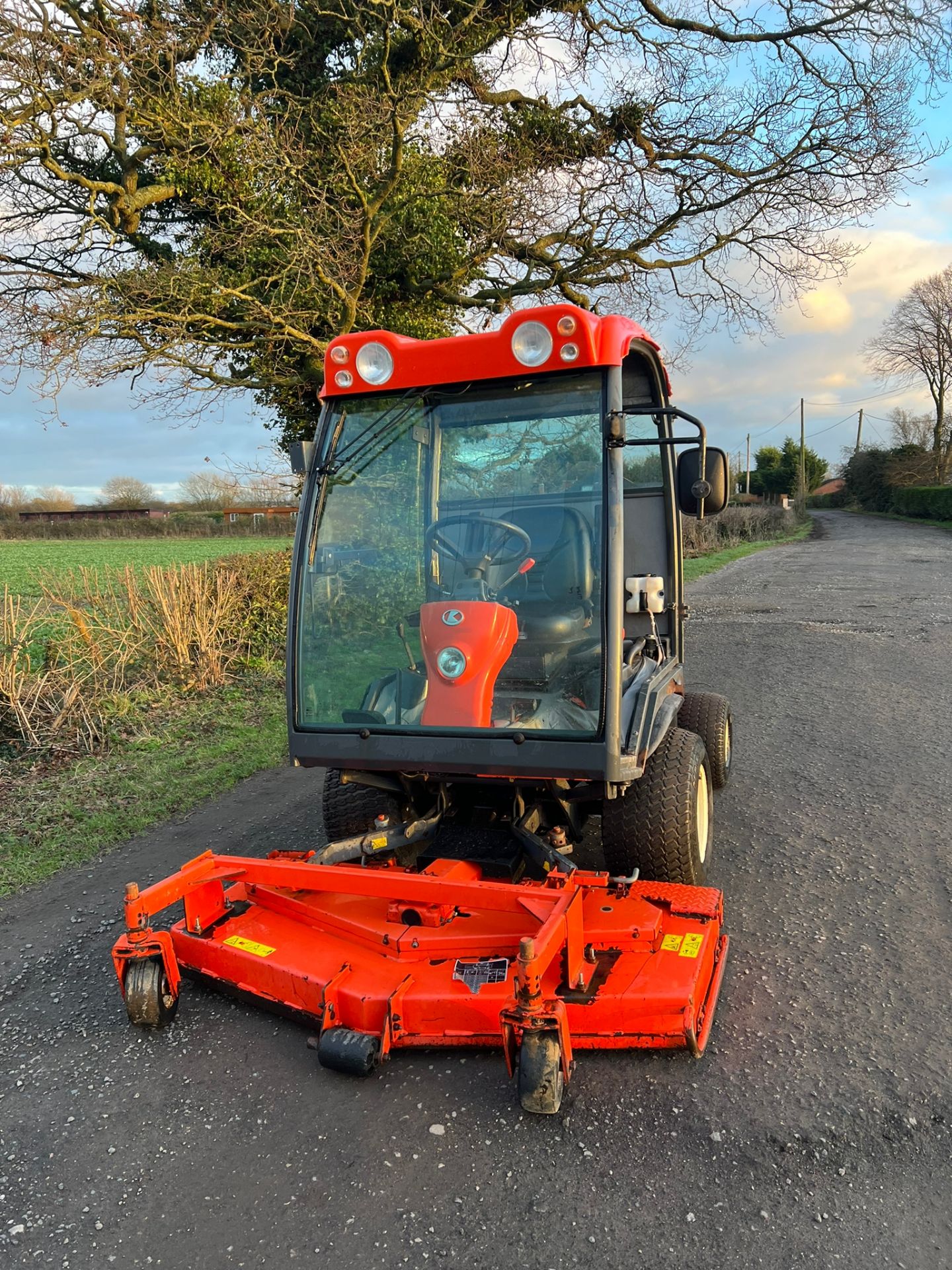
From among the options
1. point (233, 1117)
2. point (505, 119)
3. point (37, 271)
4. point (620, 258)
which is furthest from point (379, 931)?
point (505, 119)

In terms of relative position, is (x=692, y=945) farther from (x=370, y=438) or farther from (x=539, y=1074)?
(x=370, y=438)

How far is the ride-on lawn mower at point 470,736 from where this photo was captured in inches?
114

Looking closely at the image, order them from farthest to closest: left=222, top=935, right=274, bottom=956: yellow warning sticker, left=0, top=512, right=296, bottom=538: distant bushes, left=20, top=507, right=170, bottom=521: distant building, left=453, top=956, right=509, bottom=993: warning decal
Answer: left=20, top=507, right=170, bottom=521: distant building
left=0, top=512, right=296, bottom=538: distant bushes
left=222, top=935, right=274, bottom=956: yellow warning sticker
left=453, top=956, right=509, bottom=993: warning decal

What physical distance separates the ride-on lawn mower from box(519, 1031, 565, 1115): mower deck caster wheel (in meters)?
0.12

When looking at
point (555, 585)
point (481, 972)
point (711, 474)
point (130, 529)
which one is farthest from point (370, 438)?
point (130, 529)

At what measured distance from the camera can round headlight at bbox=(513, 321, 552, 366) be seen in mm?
3338

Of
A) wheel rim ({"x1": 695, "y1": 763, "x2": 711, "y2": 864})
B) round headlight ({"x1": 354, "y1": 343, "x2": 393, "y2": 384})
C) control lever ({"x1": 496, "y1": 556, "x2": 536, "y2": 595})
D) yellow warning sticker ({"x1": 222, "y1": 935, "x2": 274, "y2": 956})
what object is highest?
round headlight ({"x1": 354, "y1": 343, "x2": 393, "y2": 384})

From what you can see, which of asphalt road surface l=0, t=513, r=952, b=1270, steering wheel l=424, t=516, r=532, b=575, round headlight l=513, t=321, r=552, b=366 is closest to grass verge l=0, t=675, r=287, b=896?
asphalt road surface l=0, t=513, r=952, b=1270

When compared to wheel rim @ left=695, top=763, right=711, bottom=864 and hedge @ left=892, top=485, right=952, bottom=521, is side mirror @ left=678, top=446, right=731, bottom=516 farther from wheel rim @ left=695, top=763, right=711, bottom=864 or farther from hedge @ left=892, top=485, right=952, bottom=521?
hedge @ left=892, top=485, right=952, bottom=521

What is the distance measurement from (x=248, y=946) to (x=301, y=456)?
1.97m

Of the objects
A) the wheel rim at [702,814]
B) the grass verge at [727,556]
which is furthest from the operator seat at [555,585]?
the grass verge at [727,556]

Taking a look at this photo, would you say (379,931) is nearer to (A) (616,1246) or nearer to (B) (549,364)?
(A) (616,1246)

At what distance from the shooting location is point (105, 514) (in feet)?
190

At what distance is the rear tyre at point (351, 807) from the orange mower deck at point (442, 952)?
568 mm
